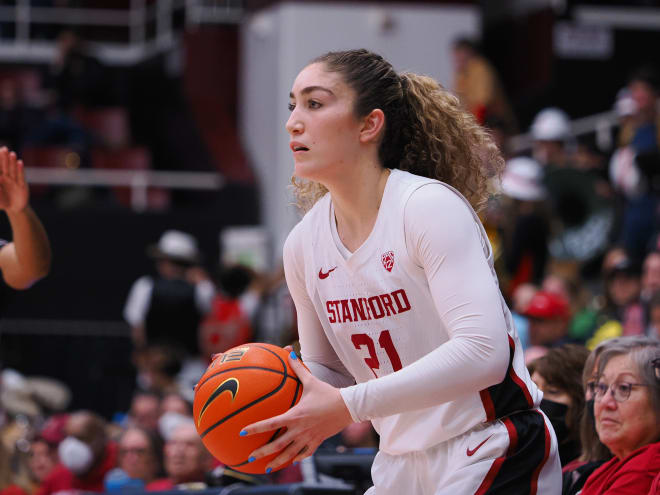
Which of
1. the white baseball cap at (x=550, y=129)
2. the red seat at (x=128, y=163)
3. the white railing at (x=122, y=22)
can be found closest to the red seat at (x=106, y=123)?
the red seat at (x=128, y=163)

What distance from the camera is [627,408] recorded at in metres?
3.81

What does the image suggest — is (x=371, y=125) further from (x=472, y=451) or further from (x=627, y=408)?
(x=627, y=408)

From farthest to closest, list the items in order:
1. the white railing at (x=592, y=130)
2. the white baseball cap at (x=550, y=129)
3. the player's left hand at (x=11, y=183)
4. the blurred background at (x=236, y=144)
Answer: the white railing at (x=592, y=130)
the white baseball cap at (x=550, y=129)
the blurred background at (x=236, y=144)
the player's left hand at (x=11, y=183)

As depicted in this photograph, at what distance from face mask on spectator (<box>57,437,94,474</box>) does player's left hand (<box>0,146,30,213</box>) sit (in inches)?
143

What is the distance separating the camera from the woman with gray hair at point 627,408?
3801 millimetres

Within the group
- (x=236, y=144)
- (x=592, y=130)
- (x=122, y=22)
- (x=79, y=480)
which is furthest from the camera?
(x=122, y=22)

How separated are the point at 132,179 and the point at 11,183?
10182mm

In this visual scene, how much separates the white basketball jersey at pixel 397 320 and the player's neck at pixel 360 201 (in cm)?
5

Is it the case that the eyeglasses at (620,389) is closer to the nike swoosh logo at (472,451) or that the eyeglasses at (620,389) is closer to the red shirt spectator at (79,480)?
the nike swoosh logo at (472,451)

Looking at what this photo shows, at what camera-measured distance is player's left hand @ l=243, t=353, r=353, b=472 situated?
121 inches

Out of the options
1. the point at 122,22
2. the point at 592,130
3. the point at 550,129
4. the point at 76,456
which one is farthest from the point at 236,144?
the point at 76,456

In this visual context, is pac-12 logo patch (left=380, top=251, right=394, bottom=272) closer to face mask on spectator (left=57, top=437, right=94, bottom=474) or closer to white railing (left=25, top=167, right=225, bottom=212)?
face mask on spectator (left=57, top=437, right=94, bottom=474)

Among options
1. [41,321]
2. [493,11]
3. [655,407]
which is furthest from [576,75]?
[655,407]

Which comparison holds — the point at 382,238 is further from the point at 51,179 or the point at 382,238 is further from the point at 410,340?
the point at 51,179
